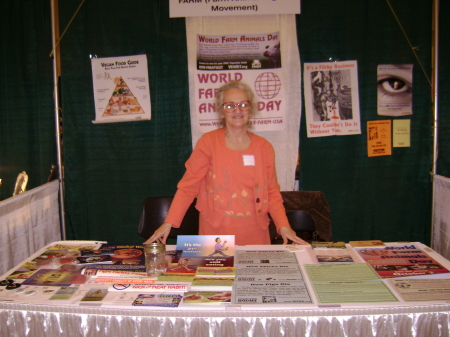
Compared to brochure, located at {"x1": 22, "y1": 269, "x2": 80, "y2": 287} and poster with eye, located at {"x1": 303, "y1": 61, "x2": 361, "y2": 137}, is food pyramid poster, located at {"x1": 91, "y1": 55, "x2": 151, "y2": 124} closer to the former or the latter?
poster with eye, located at {"x1": 303, "y1": 61, "x2": 361, "y2": 137}

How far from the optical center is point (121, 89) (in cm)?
355

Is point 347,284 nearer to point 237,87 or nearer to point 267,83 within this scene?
point 237,87

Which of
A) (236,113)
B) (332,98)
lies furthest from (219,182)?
(332,98)

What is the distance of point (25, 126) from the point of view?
3.69m

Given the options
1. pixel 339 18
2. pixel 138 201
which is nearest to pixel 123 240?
pixel 138 201

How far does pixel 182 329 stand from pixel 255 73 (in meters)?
2.60

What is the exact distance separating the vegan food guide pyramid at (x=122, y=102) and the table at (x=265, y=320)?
8.03 ft

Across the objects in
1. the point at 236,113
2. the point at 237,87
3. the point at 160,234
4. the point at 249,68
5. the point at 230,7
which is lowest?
the point at 160,234

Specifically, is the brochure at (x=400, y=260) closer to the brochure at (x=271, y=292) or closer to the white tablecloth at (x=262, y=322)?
the white tablecloth at (x=262, y=322)

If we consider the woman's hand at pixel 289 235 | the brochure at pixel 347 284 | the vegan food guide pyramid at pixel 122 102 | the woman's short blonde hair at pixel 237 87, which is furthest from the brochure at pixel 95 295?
the vegan food guide pyramid at pixel 122 102

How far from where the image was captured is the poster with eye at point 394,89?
3467mm

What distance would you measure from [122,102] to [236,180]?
6.25ft

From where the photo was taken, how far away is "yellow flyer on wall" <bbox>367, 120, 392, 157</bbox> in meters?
3.51

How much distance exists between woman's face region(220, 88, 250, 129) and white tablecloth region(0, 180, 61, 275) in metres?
1.36
